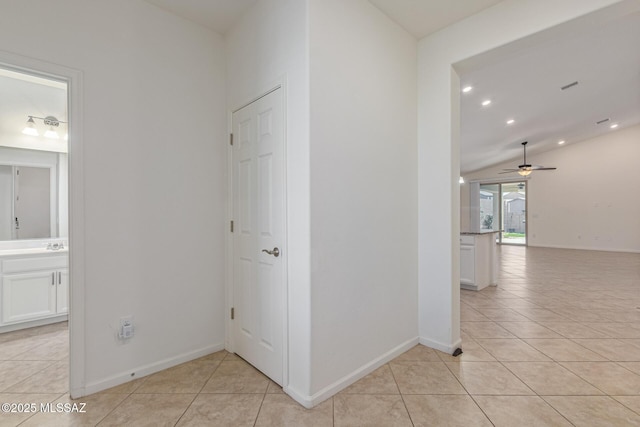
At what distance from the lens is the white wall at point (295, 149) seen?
1.83m

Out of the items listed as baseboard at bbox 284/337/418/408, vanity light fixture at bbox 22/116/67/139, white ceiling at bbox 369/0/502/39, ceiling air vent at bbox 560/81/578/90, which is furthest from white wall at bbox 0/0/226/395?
ceiling air vent at bbox 560/81/578/90

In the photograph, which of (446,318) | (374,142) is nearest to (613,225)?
(446,318)

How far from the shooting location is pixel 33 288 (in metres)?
3.07

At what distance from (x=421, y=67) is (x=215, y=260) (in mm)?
2604

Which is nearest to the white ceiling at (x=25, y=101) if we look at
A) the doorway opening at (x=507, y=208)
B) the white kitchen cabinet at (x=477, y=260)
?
the white kitchen cabinet at (x=477, y=260)

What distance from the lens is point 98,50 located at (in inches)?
79.0

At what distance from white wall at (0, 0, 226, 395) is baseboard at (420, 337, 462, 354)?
6.11 feet

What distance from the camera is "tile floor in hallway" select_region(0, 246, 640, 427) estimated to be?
170 cm

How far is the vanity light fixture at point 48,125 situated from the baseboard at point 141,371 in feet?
10.4

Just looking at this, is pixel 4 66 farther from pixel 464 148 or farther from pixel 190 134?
pixel 464 148

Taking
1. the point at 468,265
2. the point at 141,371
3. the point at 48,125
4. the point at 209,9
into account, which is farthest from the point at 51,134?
the point at 468,265

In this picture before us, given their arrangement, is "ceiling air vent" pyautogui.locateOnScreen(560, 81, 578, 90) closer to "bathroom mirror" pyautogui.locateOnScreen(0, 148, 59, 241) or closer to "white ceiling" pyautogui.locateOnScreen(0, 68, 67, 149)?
"white ceiling" pyautogui.locateOnScreen(0, 68, 67, 149)

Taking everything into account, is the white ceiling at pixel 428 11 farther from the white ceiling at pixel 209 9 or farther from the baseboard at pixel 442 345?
the baseboard at pixel 442 345

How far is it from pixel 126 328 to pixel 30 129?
9.97 feet
